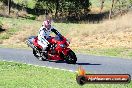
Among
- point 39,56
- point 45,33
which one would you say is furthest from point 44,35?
point 39,56

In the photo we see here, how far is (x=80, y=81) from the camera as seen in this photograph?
109 inches

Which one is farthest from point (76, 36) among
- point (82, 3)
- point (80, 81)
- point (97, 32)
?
point (82, 3)

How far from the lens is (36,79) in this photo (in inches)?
406

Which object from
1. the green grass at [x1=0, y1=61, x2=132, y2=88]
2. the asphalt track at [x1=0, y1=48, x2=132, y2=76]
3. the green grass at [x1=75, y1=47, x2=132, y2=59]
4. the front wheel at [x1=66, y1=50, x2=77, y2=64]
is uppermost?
the green grass at [x1=0, y1=61, x2=132, y2=88]

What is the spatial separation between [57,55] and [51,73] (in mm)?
4959

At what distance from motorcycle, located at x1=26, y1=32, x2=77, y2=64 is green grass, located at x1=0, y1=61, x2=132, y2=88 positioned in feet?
10.4

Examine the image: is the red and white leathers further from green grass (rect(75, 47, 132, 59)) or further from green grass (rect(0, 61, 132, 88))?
green grass (rect(75, 47, 132, 59))

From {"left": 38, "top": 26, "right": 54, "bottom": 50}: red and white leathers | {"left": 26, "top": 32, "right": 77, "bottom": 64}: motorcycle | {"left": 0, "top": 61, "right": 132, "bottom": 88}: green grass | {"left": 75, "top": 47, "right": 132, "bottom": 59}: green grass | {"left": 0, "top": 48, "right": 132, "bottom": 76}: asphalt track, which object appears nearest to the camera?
{"left": 0, "top": 61, "right": 132, "bottom": 88}: green grass

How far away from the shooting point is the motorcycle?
16391mm

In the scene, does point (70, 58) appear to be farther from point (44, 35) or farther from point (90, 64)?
point (44, 35)

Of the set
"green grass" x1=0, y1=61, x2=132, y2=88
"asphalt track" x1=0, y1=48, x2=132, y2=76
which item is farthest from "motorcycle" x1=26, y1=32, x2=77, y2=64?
"green grass" x1=0, y1=61, x2=132, y2=88

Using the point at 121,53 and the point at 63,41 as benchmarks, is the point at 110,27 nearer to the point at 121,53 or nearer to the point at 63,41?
the point at 121,53

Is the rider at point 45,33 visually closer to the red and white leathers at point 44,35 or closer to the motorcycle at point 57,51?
the red and white leathers at point 44,35

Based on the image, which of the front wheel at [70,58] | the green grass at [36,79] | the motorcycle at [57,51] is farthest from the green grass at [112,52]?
the green grass at [36,79]
